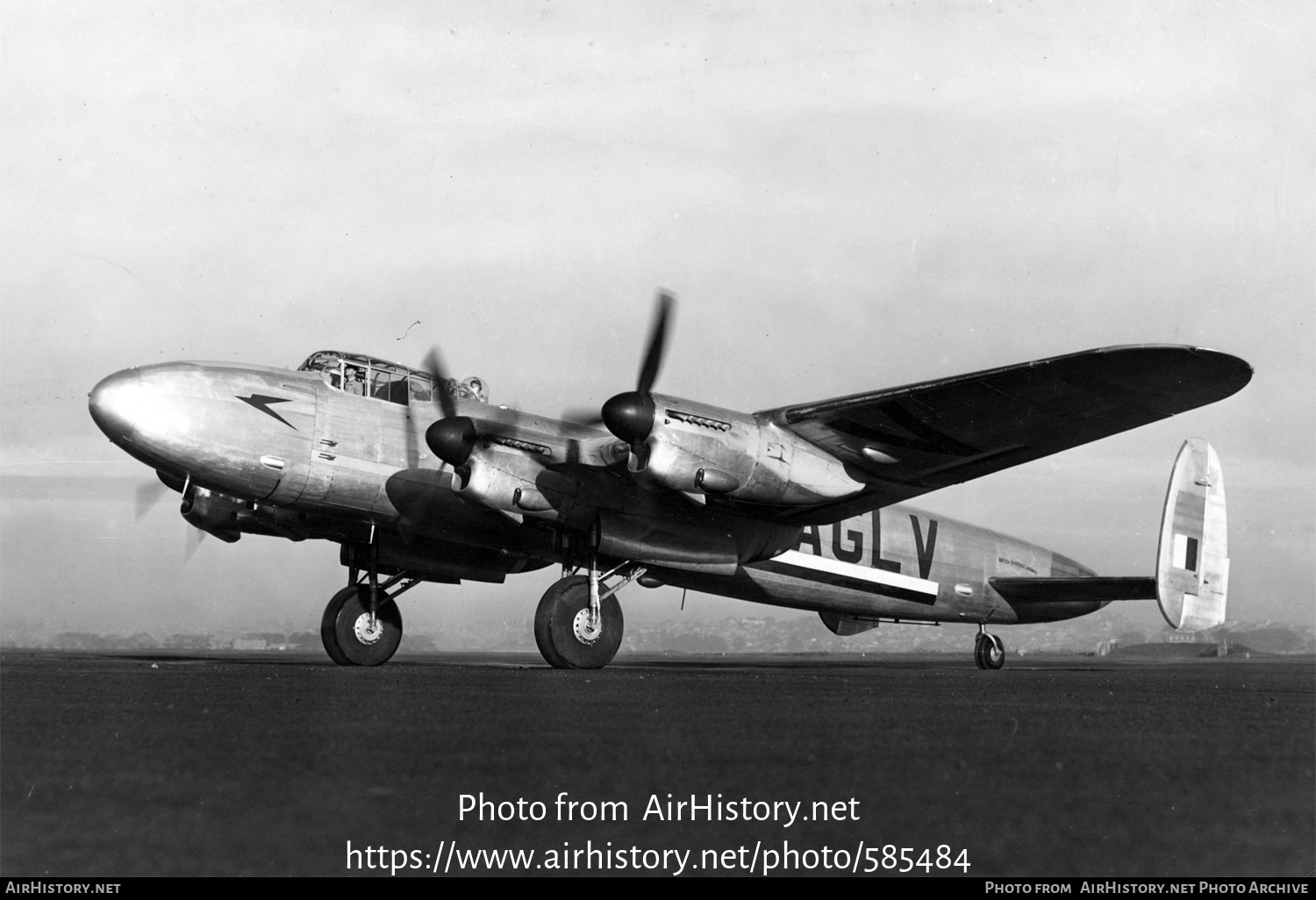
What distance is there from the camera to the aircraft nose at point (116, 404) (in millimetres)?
12367

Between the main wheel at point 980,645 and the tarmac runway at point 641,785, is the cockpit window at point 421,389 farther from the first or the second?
the main wheel at point 980,645

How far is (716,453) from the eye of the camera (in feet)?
40.4

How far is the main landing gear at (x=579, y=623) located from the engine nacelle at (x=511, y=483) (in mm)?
816

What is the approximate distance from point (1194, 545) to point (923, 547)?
386cm

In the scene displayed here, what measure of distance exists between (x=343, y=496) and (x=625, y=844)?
10376 mm

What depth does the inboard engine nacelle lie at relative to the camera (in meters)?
12.0

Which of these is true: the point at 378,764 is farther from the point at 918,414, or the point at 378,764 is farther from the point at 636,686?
the point at 918,414

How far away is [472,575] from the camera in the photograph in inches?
648

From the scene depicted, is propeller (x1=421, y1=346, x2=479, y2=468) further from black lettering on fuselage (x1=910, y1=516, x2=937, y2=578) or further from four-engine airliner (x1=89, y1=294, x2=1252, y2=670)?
black lettering on fuselage (x1=910, y1=516, x2=937, y2=578)

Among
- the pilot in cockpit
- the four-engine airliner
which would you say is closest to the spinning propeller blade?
the four-engine airliner

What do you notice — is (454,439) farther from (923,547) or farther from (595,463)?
(923,547)

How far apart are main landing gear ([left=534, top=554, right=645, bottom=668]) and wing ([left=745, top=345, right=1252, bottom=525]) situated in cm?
222

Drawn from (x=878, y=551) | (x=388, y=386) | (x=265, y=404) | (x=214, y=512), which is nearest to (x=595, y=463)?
(x=388, y=386)
